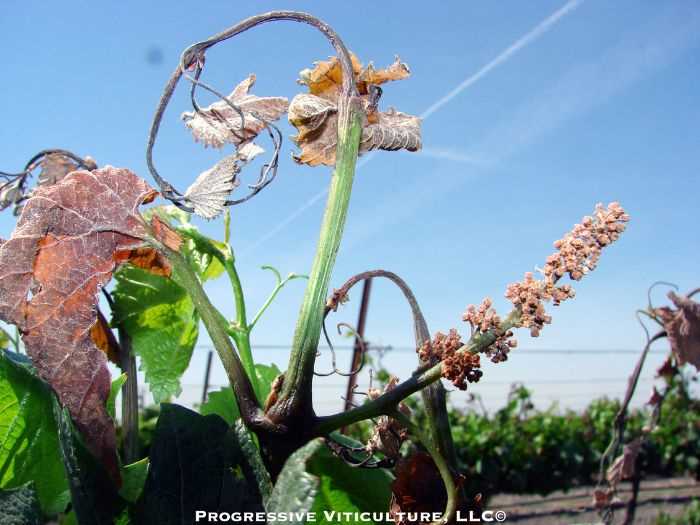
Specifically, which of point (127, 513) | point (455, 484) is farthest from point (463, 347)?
point (127, 513)

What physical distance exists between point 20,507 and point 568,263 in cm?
40

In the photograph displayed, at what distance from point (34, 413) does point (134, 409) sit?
0.11 meters

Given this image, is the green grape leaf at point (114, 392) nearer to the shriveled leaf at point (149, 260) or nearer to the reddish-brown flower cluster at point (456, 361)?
the shriveled leaf at point (149, 260)

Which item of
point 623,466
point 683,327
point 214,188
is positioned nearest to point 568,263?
point 214,188

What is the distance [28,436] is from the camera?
54 centimetres

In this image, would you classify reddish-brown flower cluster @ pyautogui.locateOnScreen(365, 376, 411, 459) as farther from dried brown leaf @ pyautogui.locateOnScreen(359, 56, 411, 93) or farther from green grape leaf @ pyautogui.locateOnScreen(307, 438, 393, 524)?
dried brown leaf @ pyautogui.locateOnScreen(359, 56, 411, 93)

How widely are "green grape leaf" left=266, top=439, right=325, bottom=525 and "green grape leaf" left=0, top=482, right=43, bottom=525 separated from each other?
0.17 meters

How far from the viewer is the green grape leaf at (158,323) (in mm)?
747

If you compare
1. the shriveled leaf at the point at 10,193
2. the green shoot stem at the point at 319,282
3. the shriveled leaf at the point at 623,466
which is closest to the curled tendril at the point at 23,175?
the shriveled leaf at the point at 10,193

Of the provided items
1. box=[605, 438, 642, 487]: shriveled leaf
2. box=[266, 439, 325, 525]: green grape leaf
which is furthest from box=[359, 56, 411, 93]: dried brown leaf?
box=[605, 438, 642, 487]: shriveled leaf

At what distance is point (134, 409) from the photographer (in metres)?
0.63

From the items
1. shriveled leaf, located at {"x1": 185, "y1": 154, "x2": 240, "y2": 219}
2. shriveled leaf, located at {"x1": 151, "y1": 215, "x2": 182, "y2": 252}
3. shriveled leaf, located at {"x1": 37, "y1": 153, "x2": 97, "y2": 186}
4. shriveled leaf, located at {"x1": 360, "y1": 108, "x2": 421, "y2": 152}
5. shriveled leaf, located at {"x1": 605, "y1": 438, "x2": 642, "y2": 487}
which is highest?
shriveled leaf, located at {"x1": 37, "y1": 153, "x2": 97, "y2": 186}

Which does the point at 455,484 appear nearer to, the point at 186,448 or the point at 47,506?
the point at 186,448

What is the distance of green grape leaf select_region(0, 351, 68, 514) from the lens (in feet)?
1.75
